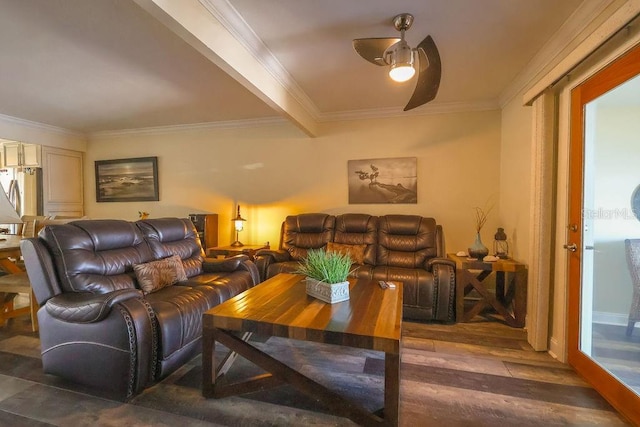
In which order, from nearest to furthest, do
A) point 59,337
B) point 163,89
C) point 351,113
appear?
point 59,337 < point 163,89 < point 351,113

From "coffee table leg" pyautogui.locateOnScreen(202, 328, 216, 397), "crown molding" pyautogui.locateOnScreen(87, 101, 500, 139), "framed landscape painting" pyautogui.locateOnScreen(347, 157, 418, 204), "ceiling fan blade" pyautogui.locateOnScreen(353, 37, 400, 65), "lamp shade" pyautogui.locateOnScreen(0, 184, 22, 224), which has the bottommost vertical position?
"coffee table leg" pyautogui.locateOnScreen(202, 328, 216, 397)

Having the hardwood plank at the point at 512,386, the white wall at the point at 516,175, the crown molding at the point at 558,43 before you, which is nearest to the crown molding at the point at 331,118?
the white wall at the point at 516,175

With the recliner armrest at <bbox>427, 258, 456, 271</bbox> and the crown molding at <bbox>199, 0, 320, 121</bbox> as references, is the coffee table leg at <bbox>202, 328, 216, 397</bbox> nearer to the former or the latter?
the crown molding at <bbox>199, 0, 320, 121</bbox>

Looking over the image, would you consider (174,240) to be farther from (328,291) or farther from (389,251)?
(389,251)

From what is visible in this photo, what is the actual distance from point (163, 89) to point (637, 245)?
4106 mm

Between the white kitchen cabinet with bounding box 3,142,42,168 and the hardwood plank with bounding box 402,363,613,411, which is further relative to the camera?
the white kitchen cabinet with bounding box 3,142,42,168

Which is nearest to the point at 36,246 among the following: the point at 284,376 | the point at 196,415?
the point at 196,415

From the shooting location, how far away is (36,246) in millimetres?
1929

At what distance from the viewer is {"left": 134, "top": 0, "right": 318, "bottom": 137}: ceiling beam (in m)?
1.56

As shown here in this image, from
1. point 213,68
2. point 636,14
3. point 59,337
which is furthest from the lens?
point 213,68

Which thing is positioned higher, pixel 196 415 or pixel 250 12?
pixel 250 12

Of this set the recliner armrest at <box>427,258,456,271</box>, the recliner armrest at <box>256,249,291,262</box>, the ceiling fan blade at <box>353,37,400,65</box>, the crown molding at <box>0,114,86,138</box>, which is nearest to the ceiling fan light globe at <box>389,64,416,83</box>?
the ceiling fan blade at <box>353,37,400,65</box>

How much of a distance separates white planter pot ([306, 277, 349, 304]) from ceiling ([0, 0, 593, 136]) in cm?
165

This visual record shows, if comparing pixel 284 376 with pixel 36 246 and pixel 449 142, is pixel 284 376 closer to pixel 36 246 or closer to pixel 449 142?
pixel 36 246
